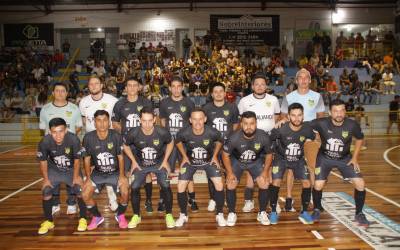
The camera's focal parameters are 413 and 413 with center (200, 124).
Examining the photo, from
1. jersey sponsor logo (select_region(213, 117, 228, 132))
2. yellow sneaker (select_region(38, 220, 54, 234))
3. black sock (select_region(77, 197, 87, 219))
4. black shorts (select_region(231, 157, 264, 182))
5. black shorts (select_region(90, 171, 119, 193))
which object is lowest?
yellow sneaker (select_region(38, 220, 54, 234))

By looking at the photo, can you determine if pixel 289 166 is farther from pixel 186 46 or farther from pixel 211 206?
pixel 186 46

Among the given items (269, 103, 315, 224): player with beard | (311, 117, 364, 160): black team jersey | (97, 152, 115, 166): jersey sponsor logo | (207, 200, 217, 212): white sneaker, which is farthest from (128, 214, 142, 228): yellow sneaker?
(311, 117, 364, 160): black team jersey

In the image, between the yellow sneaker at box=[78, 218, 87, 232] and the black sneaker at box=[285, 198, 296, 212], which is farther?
the black sneaker at box=[285, 198, 296, 212]

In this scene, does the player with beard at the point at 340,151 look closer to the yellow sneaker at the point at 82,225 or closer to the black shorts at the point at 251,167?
the black shorts at the point at 251,167

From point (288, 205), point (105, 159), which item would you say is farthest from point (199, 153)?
point (288, 205)

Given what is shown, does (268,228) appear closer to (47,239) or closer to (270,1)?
(47,239)

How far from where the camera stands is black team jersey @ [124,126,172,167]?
6379mm

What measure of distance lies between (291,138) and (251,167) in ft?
2.54

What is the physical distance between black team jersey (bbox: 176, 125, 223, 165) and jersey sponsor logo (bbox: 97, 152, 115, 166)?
108 centimetres

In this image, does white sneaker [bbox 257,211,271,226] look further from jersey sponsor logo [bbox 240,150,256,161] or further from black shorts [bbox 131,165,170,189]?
black shorts [bbox 131,165,170,189]

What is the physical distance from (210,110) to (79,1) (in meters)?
22.9

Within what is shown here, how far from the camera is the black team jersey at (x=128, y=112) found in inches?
284

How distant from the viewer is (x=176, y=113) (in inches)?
285

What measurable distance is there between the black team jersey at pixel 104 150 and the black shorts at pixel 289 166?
2459mm
